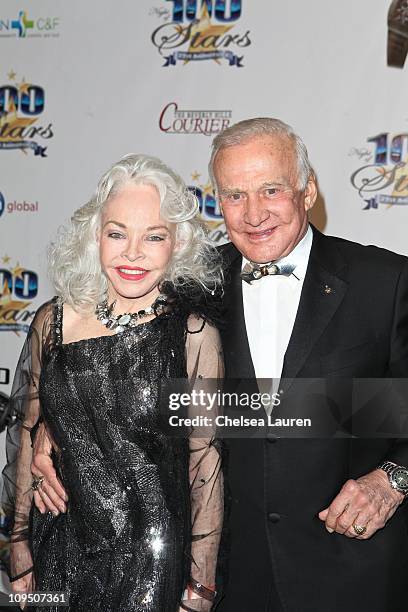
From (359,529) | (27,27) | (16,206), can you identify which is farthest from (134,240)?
(27,27)

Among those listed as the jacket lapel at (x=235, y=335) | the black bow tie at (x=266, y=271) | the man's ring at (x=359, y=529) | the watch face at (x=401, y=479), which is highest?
the black bow tie at (x=266, y=271)

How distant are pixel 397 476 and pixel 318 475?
0.21m

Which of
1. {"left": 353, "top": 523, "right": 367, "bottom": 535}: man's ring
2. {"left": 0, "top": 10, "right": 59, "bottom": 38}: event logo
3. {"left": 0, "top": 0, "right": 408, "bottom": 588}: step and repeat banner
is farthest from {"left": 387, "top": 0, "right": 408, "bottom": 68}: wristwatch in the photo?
{"left": 353, "top": 523, "right": 367, "bottom": 535}: man's ring

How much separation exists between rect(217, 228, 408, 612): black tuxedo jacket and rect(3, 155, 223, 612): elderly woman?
0.16m

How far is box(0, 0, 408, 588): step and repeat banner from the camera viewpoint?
149 inches

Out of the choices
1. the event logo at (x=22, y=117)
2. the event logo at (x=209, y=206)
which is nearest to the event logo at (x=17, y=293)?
the event logo at (x=22, y=117)

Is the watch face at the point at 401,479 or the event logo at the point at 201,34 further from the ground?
the event logo at the point at 201,34

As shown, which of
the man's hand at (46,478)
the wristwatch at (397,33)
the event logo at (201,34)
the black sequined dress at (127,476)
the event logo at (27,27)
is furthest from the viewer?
the event logo at (27,27)

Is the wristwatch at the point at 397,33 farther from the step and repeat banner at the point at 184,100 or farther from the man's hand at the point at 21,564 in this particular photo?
the man's hand at the point at 21,564

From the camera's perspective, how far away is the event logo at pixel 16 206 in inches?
173

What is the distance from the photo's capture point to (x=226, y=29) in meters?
3.99

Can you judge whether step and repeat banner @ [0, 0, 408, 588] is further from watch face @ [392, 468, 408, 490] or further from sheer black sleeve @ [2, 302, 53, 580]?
watch face @ [392, 468, 408, 490]

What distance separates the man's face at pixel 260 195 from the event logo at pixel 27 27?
2.30 metres

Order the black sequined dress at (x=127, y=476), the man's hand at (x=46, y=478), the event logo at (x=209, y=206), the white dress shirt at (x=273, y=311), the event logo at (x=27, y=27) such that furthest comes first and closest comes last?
1. the event logo at (x=27, y=27)
2. the event logo at (x=209, y=206)
3. the white dress shirt at (x=273, y=311)
4. the man's hand at (x=46, y=478)
5. the black sequined dress at (x=127, y=476)
